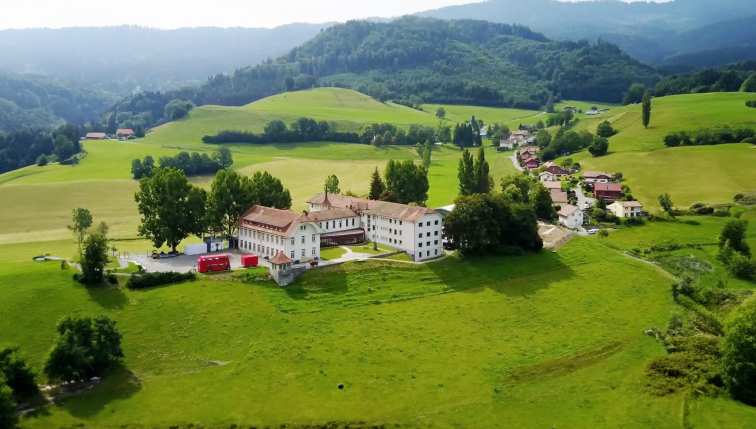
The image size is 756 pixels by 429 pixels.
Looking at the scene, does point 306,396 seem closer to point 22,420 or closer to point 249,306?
point 249,306

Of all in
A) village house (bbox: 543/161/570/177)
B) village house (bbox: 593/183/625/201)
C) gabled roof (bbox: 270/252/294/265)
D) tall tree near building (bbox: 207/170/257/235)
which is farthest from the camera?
village house (bbox: 543/161/570/177)

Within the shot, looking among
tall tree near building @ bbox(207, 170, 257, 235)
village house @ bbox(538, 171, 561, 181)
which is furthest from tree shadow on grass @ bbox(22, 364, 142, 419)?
village house @ bbox(538, 171, 561, 181)

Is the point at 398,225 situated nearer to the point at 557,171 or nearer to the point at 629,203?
the point at 629,203

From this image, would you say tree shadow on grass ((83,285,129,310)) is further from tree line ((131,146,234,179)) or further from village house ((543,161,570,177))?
village house ((543,161,570,177))

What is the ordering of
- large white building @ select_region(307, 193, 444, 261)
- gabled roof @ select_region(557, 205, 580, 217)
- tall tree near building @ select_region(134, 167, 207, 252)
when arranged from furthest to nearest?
1. gabled roof @ select_region(557, 205, 580, 217)
2. large white building @ select_region(307, 193, 444, 261)
3. tall tree near building @ select_region(134, 167, 207, 252)

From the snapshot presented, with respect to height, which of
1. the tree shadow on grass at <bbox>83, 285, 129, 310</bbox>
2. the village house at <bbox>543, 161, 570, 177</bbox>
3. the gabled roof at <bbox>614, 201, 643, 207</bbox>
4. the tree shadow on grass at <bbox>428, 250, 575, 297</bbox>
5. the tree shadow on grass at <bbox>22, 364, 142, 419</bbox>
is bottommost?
the tree shadow on grass at <bbox>22, 364, 142, 419</bbox>

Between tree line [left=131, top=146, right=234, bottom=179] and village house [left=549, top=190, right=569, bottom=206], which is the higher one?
tree line [left=131, top=146, right=234, bottom=179]

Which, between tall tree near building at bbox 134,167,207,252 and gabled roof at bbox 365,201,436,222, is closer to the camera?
tall tree near building at bbox 134,167,207,252
